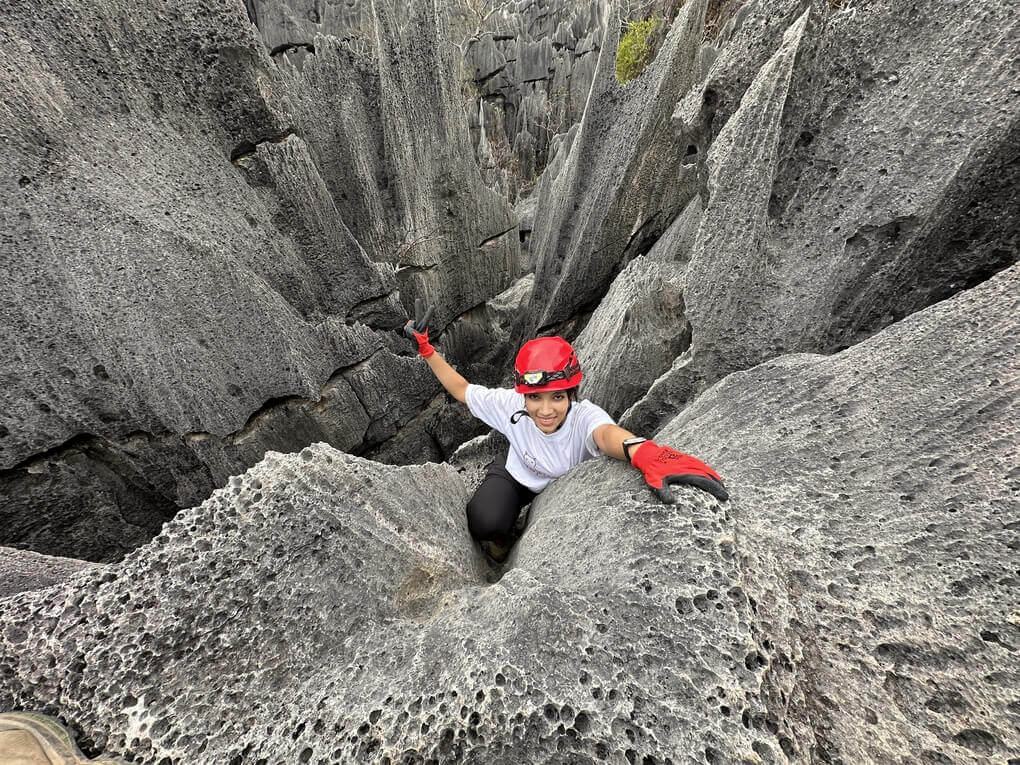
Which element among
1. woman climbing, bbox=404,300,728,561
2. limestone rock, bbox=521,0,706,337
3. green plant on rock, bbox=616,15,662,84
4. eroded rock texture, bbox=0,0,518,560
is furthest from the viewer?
green plant on rock, bbox=616,15,662,84

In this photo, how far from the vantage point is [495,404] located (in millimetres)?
3783

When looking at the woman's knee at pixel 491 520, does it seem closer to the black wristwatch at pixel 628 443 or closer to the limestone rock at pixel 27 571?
the black wristwatch at pixel 628 443

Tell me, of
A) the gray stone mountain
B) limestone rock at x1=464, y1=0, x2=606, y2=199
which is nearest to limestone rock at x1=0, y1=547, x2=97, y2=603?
the gray stone mountain

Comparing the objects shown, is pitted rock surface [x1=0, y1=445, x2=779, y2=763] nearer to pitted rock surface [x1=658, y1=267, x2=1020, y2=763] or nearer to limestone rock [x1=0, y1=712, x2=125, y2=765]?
limestone rock [x1=0, y1=712, x2=125, y2=765]

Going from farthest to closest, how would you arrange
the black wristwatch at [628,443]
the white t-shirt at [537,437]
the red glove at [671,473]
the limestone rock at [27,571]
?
the white t-shirt at [537,437], the limestone rock at [27,571], the black wristwatch at [628,443], the red glove at [671,473]

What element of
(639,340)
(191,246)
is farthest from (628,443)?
(191,246)

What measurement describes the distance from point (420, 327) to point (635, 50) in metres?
5.64

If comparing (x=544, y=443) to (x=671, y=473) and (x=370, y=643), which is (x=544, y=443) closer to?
(x=671, y=473)

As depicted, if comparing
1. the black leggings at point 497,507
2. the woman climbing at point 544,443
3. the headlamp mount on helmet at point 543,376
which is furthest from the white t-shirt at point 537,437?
the headlamp mount on helmet at point 543,376

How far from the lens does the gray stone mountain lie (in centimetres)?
171

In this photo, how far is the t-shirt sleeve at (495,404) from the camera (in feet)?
12.1

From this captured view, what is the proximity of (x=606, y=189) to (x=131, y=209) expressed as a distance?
615 cm

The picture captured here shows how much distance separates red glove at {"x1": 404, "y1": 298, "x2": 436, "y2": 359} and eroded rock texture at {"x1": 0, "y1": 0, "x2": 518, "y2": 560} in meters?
0.43

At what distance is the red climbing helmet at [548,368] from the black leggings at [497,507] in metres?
1.26
